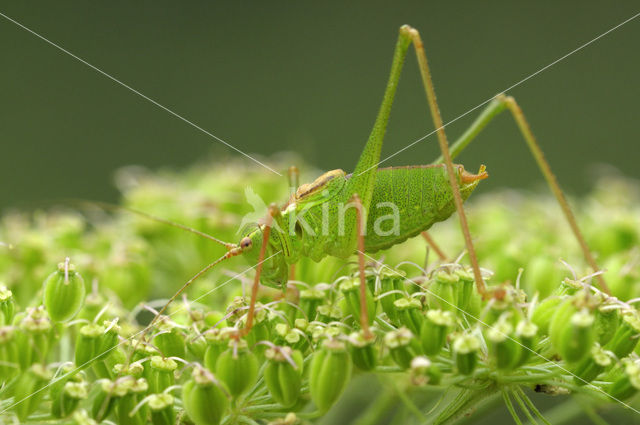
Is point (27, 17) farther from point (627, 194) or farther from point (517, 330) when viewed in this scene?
point (517, 330)

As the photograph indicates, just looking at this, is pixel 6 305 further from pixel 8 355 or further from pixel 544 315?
pixel 544 315

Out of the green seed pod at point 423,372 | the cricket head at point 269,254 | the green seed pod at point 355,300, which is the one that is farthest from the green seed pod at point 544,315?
the cricket head at point 269,254

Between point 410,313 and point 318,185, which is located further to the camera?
point 318,185

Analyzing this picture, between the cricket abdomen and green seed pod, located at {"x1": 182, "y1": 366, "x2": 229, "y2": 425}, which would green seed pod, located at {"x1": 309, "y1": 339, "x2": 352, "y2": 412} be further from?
the cricket abdomen

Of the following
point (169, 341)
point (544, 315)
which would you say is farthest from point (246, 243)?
point (544, 315)

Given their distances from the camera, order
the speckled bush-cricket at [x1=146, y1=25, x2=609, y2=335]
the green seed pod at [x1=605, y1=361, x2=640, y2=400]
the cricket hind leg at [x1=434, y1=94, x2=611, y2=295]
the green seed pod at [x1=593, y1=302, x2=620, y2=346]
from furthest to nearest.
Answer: the speckled bush-cricket at [x1=146, y1=25, x2=609, y2=335] → the cricket hind leg at [x1=434, y1=94, x2=611, y2=295] → the green seed pod at [x1=593, y1=302, x2=620, y2=346] → the green seed pod at [x1=605, y1=361, x2=640, y2=400]

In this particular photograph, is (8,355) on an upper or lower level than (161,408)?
upper

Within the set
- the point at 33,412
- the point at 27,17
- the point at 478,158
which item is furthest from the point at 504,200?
the point at 27,17

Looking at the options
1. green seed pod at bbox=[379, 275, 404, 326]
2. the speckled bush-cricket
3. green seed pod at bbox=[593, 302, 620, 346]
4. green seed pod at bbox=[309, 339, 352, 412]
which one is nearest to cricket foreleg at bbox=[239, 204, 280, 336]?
the speckled bush-cricket
